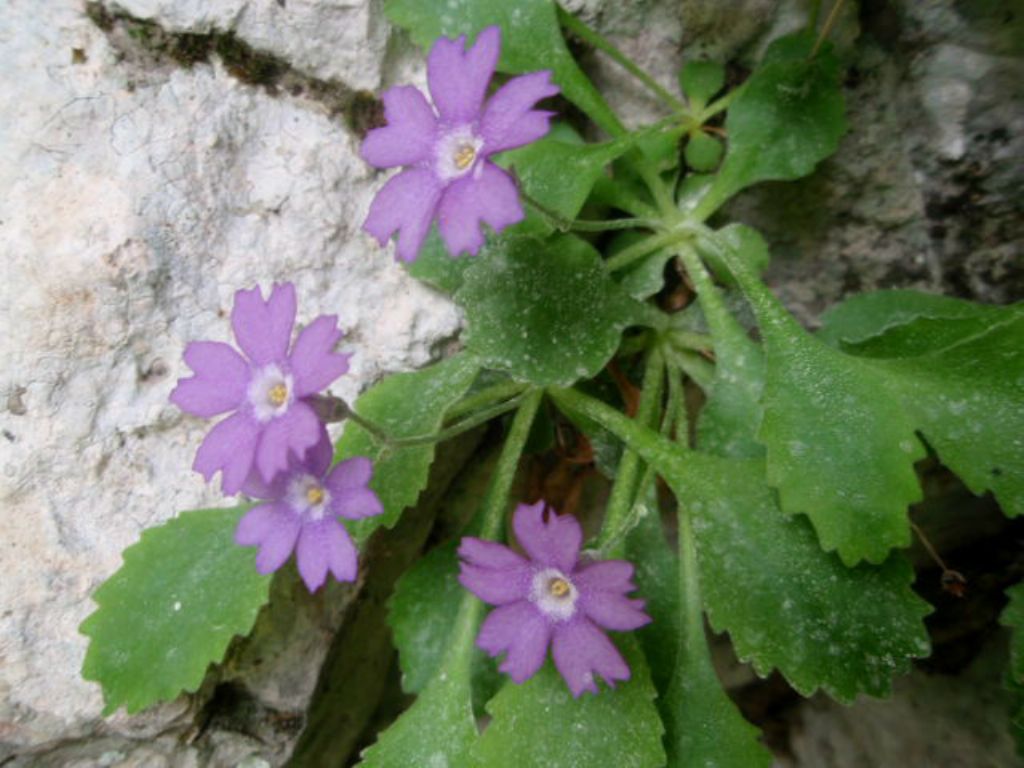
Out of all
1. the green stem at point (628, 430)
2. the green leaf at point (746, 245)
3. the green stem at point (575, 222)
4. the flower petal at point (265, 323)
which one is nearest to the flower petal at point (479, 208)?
the green stem at point (575, 222)

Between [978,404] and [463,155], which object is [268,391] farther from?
[978,404]

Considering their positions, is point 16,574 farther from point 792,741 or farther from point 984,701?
point 984,701

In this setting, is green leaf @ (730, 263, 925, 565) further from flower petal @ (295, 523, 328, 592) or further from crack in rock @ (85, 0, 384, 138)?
crack in rock @ (85, 0, 384, 138)

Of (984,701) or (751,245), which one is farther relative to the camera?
(984,701)

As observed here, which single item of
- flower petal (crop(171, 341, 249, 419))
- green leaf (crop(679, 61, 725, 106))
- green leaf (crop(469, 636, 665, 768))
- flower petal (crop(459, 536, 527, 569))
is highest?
flower petal (crop(171, 341, 249, 419))

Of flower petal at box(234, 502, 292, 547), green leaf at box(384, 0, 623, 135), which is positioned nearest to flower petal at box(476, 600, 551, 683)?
flower petal at box(234, 502, 292, 547)

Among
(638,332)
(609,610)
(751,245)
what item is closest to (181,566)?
(609,610)
